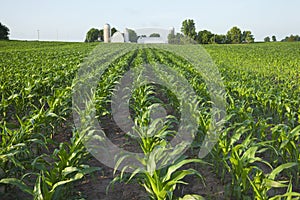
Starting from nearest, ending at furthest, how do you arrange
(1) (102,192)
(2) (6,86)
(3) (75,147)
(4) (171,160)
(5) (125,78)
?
(4) (171,160) < (3) (75,147) < (1) (102,192) < (2) (6,86) < (5) (125,78)

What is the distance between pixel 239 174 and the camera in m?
2.81

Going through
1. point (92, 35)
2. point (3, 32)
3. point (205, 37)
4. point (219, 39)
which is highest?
point (92, 35)

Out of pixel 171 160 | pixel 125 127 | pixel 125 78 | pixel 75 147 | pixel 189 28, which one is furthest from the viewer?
pixel 189 28

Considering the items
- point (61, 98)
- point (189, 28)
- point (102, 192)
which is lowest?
point (102, 192)

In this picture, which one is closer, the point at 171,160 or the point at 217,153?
the point at 171,160

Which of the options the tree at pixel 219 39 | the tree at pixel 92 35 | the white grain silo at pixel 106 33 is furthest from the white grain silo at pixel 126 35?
the tree at pixel 219 39

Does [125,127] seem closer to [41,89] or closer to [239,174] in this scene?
[41,89]

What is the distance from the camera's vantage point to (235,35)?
7756cm

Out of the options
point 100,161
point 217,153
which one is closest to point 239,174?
point 217,153

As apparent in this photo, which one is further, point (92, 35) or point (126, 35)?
point (92, 35)

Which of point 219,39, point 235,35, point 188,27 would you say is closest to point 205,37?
point 219,39

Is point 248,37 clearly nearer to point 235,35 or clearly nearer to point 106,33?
point 235,35

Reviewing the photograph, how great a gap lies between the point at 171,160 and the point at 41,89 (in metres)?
4.84

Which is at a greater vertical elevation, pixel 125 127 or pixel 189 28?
pixel 189 28
